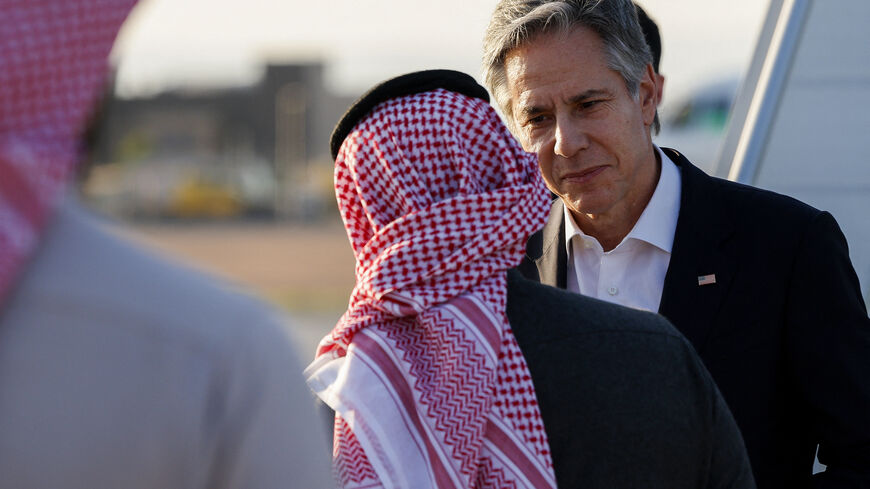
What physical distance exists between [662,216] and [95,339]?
6.00 feet

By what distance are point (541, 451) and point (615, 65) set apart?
4.26 ft

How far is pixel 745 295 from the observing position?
7.66ft

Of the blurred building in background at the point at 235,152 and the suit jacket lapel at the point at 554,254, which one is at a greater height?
the suit jacket lapel at the point at 554,254

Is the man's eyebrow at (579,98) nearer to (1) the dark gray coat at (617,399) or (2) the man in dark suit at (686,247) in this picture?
(2) the man in dark suit at (686,247)

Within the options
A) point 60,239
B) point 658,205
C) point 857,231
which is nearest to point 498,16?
point 658,205

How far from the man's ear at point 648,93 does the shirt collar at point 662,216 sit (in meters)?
0.16

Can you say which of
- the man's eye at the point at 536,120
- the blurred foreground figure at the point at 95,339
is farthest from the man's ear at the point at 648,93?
the blurred foreground figure at the point at 95,339

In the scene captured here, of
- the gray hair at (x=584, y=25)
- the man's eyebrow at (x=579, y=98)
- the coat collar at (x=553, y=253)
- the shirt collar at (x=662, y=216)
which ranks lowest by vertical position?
the coat collar at (x=553, y=253)

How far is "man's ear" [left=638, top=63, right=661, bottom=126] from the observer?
8.80ft

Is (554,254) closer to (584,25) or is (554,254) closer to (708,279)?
(708,279)

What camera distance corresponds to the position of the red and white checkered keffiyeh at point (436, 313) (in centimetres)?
150

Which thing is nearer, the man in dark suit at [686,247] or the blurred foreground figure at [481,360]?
the blurred foreground figure at [481,360]

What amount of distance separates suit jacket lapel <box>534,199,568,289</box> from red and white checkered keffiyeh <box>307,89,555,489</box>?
3.50 feet

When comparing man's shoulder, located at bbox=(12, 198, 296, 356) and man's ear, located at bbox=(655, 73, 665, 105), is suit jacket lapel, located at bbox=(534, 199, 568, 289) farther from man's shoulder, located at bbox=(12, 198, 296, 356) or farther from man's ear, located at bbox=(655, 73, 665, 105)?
man's shoulder, located at bbox=(12, 198, 296, 356)
